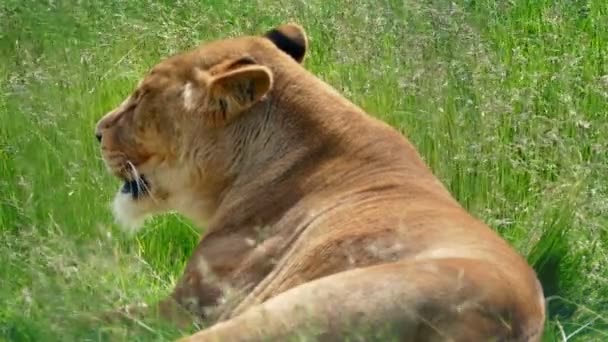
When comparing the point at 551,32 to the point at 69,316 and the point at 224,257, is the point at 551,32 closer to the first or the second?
the point at 224,257

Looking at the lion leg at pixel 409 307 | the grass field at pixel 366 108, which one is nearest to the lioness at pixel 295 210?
the lion leg at pixel 409 307

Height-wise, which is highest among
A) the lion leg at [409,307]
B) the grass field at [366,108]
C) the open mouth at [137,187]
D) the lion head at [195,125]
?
the lion leg at [409,307]

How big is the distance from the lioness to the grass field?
31 centimetres

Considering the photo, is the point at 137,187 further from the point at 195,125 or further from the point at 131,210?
the point at 195,125

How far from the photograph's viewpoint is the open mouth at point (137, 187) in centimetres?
570

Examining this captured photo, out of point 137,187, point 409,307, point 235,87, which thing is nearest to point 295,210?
point 235,87

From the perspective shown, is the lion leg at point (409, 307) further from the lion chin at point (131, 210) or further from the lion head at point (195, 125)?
the lion chin at point (131, 210)

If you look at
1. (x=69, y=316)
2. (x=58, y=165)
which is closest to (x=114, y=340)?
(x=69, y=316)

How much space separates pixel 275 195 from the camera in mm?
5344

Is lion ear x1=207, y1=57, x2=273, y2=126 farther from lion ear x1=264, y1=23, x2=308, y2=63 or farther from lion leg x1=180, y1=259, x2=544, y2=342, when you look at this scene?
lion leg x1=180, y1=259, x2=544, y2=342

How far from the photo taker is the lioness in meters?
4.17

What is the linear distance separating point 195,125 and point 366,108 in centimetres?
131

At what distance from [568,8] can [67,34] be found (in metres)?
2.43

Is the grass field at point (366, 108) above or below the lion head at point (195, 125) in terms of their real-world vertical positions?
below
